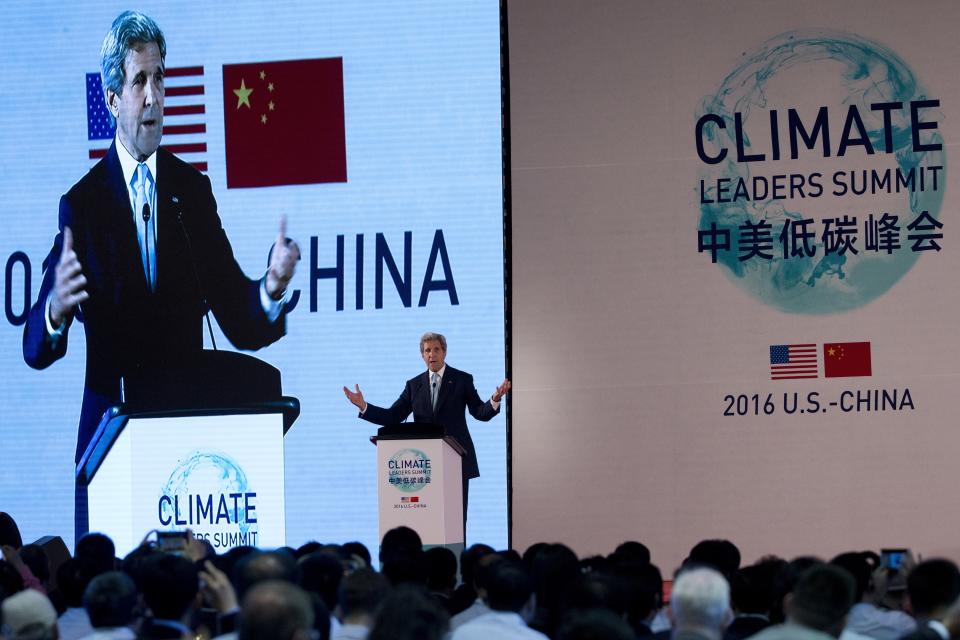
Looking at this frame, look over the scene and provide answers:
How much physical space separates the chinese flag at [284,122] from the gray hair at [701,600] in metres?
5.86

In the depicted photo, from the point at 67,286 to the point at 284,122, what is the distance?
1.83 m

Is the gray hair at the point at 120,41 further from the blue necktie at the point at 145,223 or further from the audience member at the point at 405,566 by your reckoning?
the audience member at the point at 405,566

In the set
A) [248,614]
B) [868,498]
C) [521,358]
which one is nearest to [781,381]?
[868,498]

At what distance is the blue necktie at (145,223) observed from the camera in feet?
29.7

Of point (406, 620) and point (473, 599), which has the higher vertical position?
point (406, 620)

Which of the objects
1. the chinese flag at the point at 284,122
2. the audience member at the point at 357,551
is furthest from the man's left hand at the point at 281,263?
the audience member at the point at 357,551

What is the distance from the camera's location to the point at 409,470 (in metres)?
6.89

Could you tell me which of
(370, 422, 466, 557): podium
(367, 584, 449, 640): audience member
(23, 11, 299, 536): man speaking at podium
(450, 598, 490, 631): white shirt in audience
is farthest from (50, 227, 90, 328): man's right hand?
(367, 584, 449, 640): audience member

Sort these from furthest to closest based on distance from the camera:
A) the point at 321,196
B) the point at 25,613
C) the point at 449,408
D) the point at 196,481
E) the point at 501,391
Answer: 1. the point at 321,196
2. the point at 196,481
3. the point at 449,408
4. the point at 501,391
5. the point at 25,613

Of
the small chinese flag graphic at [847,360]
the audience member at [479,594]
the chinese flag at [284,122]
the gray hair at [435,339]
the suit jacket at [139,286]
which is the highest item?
Answer: the chinese flag at [284,122]

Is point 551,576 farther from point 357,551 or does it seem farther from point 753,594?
point 357,551

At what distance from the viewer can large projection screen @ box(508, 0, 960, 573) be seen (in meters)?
8.34

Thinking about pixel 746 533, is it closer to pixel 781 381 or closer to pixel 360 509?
pixel 781 381

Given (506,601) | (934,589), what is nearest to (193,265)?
(506,601)
